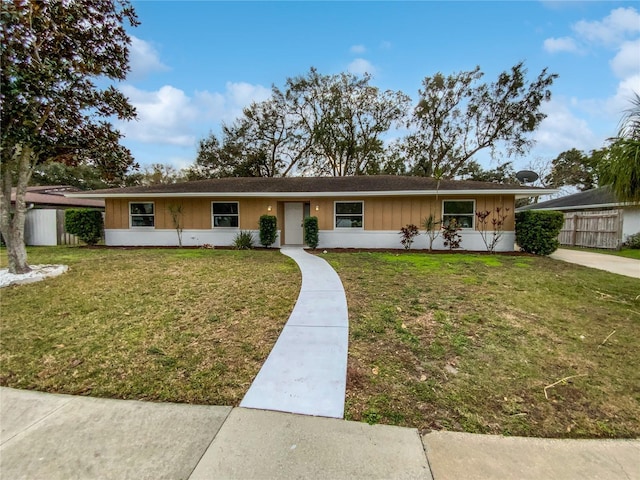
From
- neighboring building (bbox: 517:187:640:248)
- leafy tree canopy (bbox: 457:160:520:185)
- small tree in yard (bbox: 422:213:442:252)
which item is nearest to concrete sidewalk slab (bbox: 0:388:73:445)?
small tree in yard (bbox: 422:213:442:252)

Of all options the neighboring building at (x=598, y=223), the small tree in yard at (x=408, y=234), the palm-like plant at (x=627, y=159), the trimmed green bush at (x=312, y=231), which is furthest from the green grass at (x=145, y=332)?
the neighboring building at (x=598, y=223)

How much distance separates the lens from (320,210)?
41.1ft

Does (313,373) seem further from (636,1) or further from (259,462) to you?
(636,1)

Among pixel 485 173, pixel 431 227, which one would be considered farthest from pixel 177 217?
pixel 485 173

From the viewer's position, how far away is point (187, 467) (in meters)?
1.78

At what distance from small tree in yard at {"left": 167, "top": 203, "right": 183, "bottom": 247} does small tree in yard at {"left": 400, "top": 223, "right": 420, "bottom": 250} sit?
9392 mm

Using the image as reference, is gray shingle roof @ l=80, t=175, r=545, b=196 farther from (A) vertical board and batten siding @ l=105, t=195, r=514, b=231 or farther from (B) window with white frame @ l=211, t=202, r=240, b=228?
(B) window with white frame @ l=211, t=202, r=240, b=228

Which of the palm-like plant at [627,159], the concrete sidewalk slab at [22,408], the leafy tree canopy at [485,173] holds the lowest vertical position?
the concrete sidewalk slab at [22,408]

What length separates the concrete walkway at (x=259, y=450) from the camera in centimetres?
175

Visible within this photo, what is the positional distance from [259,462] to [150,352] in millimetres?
2087

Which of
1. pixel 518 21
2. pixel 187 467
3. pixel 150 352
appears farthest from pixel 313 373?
pixel 518 21

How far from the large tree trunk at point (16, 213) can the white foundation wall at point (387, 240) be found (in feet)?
28.8

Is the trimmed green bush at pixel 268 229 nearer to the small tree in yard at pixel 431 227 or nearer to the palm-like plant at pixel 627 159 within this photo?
the small tree in yard at pixel 431 227

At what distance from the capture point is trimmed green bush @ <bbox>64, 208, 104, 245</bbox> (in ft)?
41.5
